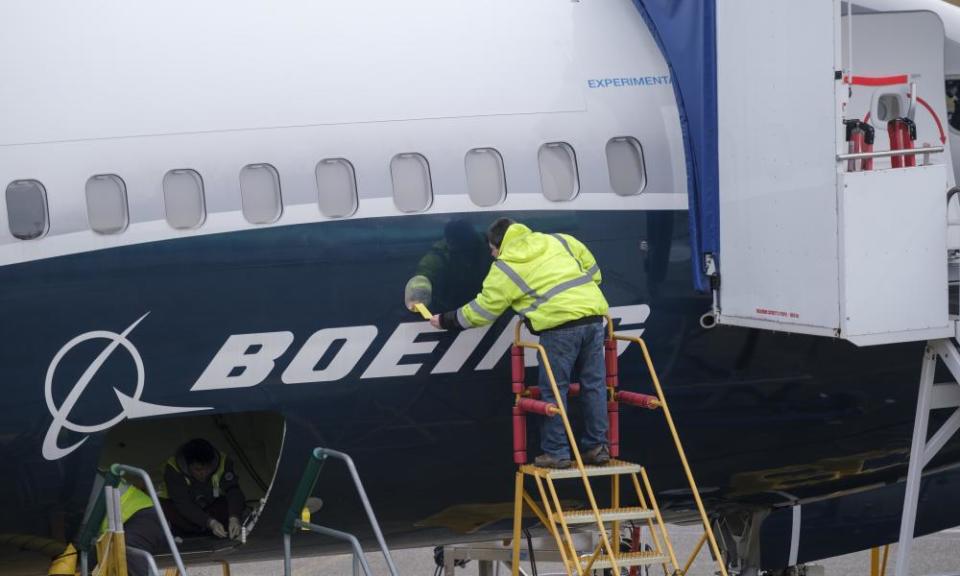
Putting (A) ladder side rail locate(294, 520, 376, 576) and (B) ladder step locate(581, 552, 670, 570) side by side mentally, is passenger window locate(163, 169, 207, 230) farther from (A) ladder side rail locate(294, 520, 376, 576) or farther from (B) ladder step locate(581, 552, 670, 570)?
(B) ladder step locate(581, 552, 670, 570)

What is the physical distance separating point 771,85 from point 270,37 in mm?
3571

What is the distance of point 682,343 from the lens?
11.4m

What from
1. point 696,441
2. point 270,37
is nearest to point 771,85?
point 696,441

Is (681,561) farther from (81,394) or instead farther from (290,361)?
(81,394)

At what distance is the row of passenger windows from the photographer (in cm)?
1020

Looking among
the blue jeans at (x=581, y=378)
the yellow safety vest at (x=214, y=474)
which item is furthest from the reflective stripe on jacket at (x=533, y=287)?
the yellow safety vest at (x=214, y=474)

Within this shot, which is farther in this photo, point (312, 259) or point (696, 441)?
point (696, 441)

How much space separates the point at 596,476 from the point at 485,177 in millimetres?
2347

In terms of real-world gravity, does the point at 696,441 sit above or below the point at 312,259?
below

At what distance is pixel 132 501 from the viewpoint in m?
11.0

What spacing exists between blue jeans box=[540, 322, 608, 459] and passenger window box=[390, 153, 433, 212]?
1311 mm

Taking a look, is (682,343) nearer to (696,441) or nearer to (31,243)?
(696,441)

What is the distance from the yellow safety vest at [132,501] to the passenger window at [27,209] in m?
2.00

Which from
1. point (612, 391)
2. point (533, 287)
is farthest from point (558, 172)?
point (612, 391)
